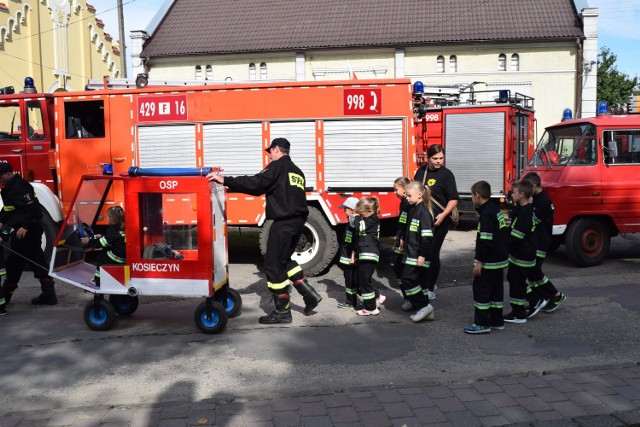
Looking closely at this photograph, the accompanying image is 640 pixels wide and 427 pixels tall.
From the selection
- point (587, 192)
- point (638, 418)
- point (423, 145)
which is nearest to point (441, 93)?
point (423, 145)

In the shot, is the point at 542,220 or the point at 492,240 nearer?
the point at 492,240

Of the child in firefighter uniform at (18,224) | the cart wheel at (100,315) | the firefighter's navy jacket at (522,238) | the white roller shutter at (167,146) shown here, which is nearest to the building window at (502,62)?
the white roller shutter at (167,146)

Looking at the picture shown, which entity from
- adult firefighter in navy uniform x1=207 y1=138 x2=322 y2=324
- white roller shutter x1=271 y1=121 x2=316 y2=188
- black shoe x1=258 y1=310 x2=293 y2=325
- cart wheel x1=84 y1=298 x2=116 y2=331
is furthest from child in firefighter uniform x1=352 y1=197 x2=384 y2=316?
cart wheel x1=84 y1=298 x2=116 y2=331

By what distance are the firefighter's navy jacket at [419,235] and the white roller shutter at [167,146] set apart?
4.02 m

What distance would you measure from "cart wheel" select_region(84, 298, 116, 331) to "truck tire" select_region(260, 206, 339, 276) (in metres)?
2.76

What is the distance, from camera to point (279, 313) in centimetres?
609

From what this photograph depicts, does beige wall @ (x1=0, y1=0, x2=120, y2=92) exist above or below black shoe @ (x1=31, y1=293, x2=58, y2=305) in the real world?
above

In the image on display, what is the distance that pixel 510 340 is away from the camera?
549cm

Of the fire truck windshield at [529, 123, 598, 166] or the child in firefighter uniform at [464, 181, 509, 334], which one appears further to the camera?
the fire truck windshield at [529, 123, 598, 166]

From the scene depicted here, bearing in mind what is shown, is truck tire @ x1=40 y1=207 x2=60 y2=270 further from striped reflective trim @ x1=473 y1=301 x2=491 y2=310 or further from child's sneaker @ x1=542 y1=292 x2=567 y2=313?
child's sneaker @ x1=542 y1=292 x2=567 y2=313

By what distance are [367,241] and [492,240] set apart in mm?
1351

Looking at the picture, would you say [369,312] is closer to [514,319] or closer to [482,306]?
[482,306]

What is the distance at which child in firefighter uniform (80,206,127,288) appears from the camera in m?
5.95

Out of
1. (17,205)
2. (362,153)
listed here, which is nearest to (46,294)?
(17,205)
